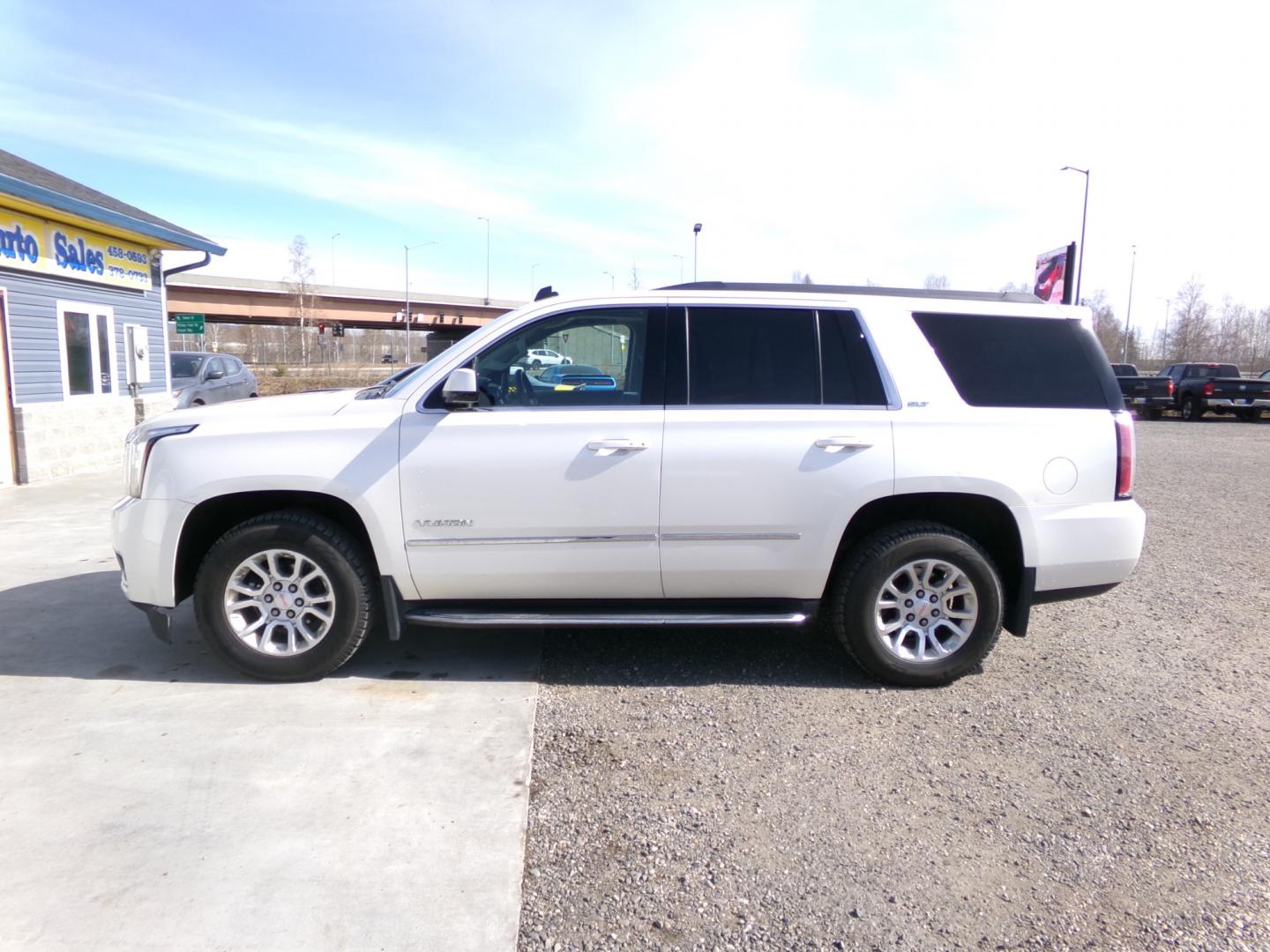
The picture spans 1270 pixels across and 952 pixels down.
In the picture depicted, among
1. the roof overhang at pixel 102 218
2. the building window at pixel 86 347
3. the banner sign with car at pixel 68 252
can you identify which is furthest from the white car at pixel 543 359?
the building window at pixel 86 347

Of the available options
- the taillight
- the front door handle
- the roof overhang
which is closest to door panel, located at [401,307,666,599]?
the front door handle

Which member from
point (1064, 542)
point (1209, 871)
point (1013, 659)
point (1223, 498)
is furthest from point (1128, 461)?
point (1223, 498)

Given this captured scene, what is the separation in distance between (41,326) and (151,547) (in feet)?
27.6

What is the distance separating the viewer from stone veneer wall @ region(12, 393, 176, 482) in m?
9.98

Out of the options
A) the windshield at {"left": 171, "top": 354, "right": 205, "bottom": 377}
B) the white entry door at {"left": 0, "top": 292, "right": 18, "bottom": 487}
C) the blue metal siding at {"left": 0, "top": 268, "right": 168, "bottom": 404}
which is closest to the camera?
the white entry door at {"left": 0, "top": 292, "right": 18, "bottom": 487}

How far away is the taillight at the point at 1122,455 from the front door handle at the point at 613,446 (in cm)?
238

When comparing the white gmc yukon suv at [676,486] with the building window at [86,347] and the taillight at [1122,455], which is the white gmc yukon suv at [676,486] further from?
the building window at [86,347]

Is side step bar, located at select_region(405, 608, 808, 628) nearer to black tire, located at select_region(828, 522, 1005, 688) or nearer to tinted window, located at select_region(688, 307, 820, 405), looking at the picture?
black tire, located at select_region(828, 522, 1005, 688)

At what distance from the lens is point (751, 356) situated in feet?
14.3

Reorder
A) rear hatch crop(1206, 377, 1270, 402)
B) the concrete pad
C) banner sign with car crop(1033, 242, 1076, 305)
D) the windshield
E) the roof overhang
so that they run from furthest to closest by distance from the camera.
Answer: rear hatch crop(1206, 377, 1270, 402) < the windshield < banner sign with car crop(1033, 242, 1076, 305) < the roof overhang < the concrete pad

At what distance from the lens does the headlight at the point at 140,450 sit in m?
4.21

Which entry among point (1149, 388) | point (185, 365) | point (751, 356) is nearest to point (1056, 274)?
point (751, 356)

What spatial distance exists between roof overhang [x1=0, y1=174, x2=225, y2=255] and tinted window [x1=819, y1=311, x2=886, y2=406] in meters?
8.87

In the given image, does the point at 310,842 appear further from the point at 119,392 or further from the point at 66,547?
the point at 119,392
